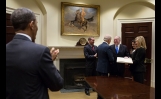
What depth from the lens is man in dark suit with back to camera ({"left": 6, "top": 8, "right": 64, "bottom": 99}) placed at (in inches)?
42.4

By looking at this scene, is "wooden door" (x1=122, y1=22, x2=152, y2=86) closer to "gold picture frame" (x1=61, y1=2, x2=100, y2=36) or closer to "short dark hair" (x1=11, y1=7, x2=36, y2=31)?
"gold picture frame" (x1=61, y1=2, x2=100, y2=36)

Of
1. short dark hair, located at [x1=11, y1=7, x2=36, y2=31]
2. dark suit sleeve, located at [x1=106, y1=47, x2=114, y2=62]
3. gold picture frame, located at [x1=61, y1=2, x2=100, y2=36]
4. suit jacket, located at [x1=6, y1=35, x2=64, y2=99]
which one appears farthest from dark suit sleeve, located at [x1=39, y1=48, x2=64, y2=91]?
gold picture frame, located at [x1=61, y1=2, x2=100, y2=36]

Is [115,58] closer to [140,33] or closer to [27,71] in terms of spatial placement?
[140,33]

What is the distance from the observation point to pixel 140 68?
130 inches

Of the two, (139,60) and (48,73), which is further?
(139,60)

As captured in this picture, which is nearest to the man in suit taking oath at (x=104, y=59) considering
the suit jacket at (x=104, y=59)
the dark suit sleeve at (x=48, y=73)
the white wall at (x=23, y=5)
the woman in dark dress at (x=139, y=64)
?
the suit jacket at (x=104, y=59)

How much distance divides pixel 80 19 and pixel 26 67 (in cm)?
429

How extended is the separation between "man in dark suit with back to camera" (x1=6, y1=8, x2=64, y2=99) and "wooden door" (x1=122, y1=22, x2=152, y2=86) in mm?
4770

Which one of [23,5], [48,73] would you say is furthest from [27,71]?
[23,5]

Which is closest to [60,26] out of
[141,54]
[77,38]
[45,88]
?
[77,38]

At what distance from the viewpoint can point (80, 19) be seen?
521 centimetres

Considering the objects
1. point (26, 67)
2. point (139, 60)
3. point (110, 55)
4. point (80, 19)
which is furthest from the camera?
point (80, 19)

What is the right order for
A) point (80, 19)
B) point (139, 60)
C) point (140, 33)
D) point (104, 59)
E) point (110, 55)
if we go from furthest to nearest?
point (140, 33)
point (80, 19)
point (104, 59)
point (110, 55)
point (139, 60)

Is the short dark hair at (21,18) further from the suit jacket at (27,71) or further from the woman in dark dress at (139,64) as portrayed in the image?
the woman in dark dress at (139,64)
